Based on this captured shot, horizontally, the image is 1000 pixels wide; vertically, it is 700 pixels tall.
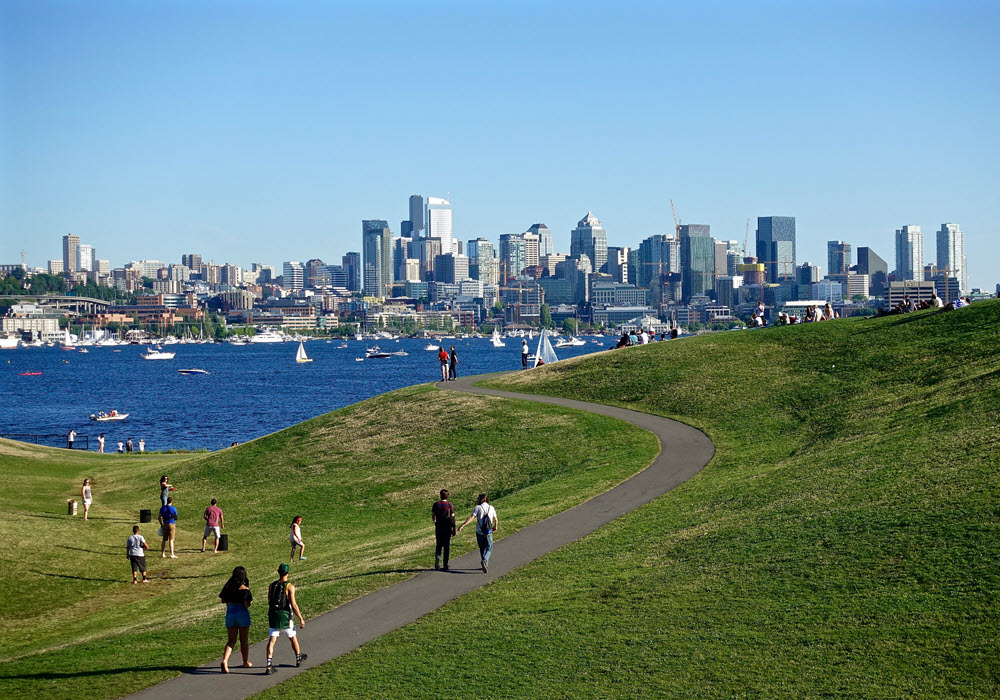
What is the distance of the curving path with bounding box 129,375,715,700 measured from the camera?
19656 mm

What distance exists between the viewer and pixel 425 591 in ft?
81.2

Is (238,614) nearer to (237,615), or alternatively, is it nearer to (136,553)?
(237,615)

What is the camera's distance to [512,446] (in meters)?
45.1

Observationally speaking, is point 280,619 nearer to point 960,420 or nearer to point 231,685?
point 231,685

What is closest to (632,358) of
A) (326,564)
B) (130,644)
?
(326,564)

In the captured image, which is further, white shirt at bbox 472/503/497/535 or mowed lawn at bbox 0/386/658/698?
white shirt at bbox 472/503/497/535

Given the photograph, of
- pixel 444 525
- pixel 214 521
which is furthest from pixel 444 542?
pixel 214 521

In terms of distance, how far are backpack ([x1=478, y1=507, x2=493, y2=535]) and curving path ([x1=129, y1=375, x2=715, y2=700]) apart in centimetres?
119

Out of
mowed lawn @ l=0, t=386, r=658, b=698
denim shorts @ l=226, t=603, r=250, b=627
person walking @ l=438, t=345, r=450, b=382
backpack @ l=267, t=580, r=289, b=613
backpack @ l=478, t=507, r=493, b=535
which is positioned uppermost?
person walking @ l=438, t=345, r=450, b=382

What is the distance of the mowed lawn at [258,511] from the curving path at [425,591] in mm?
744

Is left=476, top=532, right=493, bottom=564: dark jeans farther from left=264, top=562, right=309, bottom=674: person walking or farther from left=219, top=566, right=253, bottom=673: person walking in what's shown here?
left=219, top=566, right=253, bottom=673: person walking

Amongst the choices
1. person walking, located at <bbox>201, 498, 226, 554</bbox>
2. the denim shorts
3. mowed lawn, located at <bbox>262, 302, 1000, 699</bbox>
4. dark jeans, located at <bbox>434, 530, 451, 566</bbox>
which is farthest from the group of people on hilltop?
the denim shorts

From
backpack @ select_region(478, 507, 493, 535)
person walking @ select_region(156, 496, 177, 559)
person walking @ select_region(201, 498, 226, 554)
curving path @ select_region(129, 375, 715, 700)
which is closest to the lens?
curving path @ select_region(129, 375, 715, 700)

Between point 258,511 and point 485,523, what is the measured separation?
20.2m
